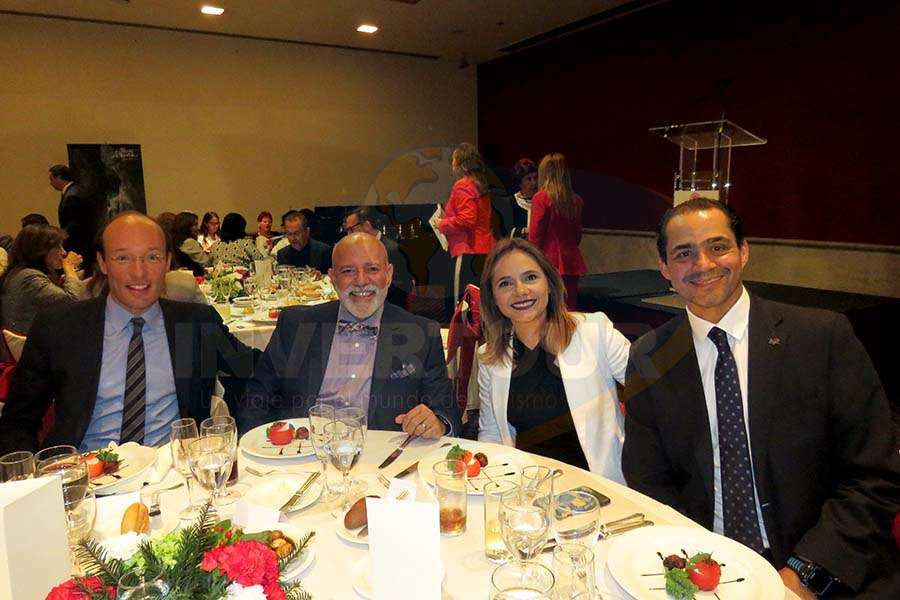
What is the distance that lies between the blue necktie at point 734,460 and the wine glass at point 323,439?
108 centimetres

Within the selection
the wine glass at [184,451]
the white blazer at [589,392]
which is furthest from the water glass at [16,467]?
the white blazer at [589,392]

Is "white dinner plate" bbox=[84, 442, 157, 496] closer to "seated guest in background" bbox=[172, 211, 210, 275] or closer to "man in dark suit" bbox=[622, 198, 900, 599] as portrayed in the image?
"man in dark suit" bbox=[622, 198, 900, 599]

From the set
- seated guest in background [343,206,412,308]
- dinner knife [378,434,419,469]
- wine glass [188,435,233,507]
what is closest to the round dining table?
dinner knife [378,434,419,469]

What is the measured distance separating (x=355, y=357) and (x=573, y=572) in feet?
5.28

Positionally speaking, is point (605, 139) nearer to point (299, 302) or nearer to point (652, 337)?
point (299, 302)

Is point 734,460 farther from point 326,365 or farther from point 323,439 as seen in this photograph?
point 326,365

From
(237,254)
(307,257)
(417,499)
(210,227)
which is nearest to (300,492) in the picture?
(417,499)

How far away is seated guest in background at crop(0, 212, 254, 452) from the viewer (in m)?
2.15

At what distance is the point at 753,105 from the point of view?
20.4ft

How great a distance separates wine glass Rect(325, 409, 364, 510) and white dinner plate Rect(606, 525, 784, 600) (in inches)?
23.2

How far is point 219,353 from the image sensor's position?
257 cm

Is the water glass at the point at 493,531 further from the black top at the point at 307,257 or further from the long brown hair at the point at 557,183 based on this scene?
the black top at the point at 307,257

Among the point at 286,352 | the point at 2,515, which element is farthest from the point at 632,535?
the point at 286,352

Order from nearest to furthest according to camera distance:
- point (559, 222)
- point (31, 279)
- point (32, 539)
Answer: point (32, 539)
point (31, 279)
point (559, 222)
